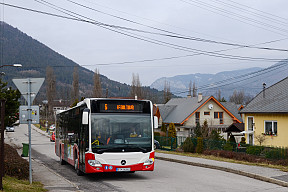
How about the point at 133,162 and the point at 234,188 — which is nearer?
the point at 234,188

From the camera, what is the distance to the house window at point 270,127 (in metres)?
30.1

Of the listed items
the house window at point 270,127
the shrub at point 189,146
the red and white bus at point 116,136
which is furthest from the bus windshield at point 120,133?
the house window at point 270,127

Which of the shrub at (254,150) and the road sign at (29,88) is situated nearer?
the road sign at (29,88)

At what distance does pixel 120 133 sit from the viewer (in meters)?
13.9

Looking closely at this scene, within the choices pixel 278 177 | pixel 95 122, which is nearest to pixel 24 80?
pixel 95 122

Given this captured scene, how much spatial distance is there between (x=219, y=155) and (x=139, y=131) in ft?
40.9

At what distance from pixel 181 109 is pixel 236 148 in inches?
1496

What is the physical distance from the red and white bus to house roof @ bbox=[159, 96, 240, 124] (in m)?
44.3

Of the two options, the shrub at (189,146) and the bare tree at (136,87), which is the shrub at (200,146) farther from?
the bare tree at (136,87)

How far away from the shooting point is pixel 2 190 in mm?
9664

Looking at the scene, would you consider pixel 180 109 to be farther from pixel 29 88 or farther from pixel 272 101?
pixel 29 88

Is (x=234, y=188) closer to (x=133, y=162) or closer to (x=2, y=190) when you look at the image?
(x=133, y=162)

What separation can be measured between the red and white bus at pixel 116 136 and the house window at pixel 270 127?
60.1ft

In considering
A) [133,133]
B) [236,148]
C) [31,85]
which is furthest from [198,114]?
[31,85]
